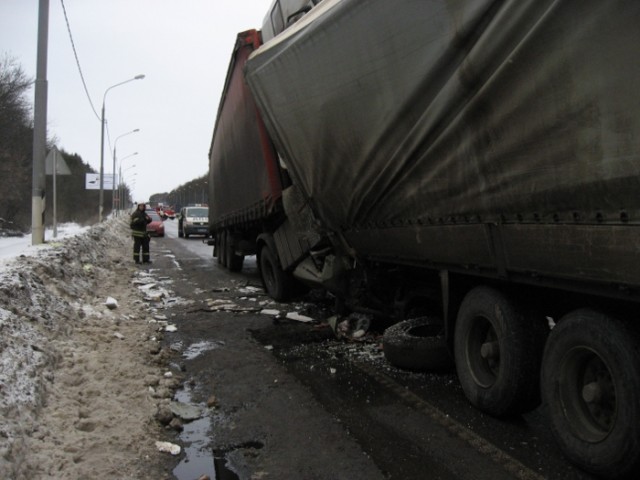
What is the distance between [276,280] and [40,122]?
6.40 meters

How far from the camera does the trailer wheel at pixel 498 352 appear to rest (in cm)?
366

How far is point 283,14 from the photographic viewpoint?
7332 mm

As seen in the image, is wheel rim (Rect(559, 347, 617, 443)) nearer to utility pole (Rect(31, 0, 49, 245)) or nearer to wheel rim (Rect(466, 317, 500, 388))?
wheel rim (Rect(466, 317, 500, 388))

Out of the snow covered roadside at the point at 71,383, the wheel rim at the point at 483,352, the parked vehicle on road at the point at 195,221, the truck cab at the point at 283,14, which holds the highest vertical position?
the truck cab at the point at 283,14

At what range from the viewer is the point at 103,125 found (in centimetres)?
3005

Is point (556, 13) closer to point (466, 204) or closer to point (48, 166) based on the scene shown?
point (466, 204)

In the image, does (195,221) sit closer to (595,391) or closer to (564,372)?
(564,372)

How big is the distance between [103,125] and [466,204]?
2989 centimetres

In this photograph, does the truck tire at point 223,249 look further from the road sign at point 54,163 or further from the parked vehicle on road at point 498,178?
the parked vehicle on road at point 498,178

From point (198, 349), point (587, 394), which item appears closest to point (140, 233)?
point (198, 349)

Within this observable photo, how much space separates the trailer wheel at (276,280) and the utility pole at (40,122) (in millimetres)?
5174

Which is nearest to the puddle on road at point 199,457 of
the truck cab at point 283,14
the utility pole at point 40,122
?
the truck cab at point 283,14

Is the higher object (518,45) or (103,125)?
(103,125)

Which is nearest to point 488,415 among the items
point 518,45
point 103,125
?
point 518,45
